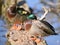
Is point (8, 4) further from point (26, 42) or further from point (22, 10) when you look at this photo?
point (26, 42)

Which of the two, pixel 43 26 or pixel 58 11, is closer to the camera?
pixel 43 26

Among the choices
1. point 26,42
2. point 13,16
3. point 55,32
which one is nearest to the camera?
point 26,42

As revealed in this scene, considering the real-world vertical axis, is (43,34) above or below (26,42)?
below

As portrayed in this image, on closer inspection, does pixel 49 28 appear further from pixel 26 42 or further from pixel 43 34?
pixel 26 42

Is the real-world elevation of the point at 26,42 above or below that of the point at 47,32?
above

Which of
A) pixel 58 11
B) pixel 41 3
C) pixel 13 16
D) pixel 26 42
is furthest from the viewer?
pixel 41 3

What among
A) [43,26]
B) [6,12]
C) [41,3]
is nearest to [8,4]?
[6,12]

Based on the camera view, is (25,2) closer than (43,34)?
No

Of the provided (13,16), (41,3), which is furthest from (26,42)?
(41,3)

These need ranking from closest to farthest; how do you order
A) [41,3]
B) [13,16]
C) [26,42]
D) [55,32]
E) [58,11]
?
[26,42] < [55,32] < [13,16] < [58,11] < [41,3]
